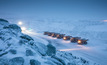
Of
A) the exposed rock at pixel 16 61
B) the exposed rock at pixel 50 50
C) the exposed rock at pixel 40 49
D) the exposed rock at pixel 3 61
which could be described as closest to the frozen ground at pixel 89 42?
the exposed rock at pixel 50 50

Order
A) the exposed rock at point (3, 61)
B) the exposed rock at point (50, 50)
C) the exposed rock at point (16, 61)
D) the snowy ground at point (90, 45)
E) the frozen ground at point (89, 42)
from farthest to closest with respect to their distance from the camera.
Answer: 1. the frozen ground at point (89, 42)
2. the snowy ground at point (90, 45)
3. the exposed rock at point (50, 50)
4. the exposed rock at point (16, 61)
5. the exposed rock at point (3, 61)

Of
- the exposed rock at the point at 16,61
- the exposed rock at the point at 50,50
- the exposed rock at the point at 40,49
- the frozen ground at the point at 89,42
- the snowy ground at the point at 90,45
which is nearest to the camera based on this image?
the exposed rock at the point at 16,61

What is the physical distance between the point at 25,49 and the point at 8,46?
3.41ft

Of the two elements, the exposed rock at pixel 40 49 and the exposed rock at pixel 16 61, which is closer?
the exposed rock at pixel 16 61

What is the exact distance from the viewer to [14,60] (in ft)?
12.6

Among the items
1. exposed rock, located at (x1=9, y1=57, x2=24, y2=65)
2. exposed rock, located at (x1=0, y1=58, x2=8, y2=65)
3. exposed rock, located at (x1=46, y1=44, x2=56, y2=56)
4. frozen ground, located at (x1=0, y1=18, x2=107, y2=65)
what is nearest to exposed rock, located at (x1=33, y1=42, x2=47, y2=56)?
exposed rock, located at (x1=46, y1=44, x2=56, y2=56)

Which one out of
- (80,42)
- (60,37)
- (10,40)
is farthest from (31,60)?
(60,37)

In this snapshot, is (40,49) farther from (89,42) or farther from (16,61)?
(89,42)

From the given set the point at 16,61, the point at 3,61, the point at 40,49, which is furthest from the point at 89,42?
the point at 3,61

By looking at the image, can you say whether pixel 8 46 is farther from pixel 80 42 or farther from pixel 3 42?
pixel 80 42

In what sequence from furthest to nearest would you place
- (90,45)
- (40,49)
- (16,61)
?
(90,45), (40,49), (16,61)

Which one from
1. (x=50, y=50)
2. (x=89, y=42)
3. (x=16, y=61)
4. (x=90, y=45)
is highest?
(x=16, y=61)

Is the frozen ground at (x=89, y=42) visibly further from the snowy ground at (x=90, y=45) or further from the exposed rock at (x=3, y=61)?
the exposed rock at (x=3, y=61)

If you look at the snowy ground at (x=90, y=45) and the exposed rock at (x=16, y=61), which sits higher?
the exposed rock at (x=16, y=61)
